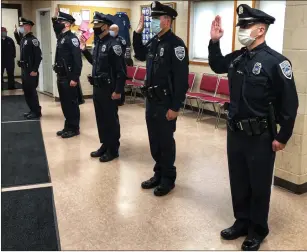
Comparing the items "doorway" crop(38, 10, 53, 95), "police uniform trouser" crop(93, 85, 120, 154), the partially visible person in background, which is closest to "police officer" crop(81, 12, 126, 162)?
"police uniform trouser" crop(93, 85, 120, 154)

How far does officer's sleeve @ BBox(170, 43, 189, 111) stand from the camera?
3.03m

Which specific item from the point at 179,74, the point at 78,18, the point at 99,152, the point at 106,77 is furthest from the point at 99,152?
the point at 78,18

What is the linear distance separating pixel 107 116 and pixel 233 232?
6.83 ft

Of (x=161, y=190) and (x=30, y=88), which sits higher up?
(x=30, y=88)

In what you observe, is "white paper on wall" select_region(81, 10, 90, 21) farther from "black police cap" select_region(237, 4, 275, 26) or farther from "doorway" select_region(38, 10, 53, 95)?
"black police cap" select_region(237, 4, 275, 26)

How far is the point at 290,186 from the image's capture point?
3.41m

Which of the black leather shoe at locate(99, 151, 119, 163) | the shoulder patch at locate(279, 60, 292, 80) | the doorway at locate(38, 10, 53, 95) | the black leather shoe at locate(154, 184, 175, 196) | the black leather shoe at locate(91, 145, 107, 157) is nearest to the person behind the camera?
the shoulder patch at locate(279, 60, 292, 80)

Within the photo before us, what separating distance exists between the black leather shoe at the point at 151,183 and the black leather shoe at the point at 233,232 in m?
1.03

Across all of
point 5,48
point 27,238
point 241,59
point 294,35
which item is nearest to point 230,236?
point 241,59

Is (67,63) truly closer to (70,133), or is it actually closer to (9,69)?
(70,133)

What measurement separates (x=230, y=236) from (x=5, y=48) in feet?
28.4

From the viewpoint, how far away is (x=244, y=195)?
2.49 metres

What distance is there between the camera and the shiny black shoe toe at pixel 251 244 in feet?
7.94

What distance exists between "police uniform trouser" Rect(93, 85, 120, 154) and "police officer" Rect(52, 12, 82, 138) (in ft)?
3.28
